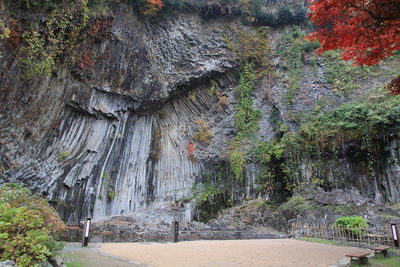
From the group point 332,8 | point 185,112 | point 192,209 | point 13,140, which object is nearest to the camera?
point 332,8

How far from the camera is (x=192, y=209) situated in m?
17.4

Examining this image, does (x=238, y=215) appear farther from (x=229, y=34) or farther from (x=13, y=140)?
(x=229, y=34)

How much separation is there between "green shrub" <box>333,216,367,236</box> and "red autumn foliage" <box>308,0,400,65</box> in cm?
606

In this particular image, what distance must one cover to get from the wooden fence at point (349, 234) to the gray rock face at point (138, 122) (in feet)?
8.67

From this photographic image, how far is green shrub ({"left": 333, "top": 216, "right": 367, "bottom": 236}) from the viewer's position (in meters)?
9.27

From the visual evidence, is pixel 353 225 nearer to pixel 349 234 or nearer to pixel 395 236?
pixel 349 234

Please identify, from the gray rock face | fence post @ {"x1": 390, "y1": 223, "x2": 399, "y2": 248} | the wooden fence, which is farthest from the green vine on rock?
fence post @ {"x1": 390, "y1": 223, "x2": 399, "y2": 248}

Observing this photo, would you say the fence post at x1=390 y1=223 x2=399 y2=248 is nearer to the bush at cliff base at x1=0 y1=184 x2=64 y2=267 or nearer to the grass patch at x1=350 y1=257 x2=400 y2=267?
the grass patch at x1=350 y1=257 x2=400 y2=267

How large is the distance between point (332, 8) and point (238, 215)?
43.1 ft

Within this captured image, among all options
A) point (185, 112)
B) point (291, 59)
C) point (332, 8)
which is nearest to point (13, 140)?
point (185, 112)

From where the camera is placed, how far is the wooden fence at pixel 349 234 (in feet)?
28.3

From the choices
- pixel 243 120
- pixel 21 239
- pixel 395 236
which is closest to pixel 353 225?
pixel 395 236

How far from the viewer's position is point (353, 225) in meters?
9.62

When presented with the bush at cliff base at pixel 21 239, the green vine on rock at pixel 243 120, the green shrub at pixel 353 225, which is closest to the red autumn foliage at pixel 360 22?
the green shrub at pixel 353 225
